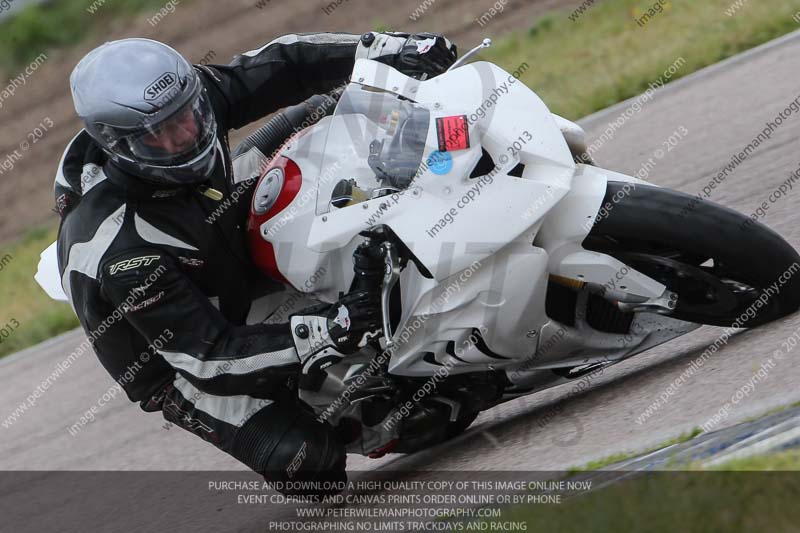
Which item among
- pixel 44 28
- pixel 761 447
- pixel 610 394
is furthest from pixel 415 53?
pixel 44 28

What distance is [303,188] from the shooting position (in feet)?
14.1

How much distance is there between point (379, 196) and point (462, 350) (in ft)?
2.20

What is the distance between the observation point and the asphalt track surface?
13.1ft

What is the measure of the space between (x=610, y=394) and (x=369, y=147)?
1412 mm

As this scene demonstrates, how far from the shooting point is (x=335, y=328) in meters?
3.99

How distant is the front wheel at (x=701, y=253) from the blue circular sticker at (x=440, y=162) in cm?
56

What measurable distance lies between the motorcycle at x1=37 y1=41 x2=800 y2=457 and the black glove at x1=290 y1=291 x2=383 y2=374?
57 mm

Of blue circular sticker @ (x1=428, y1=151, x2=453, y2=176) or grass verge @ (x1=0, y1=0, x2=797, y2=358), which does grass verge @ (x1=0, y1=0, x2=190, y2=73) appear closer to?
grass verge @ (x1=0, y1=0, x2=797, y2=358)

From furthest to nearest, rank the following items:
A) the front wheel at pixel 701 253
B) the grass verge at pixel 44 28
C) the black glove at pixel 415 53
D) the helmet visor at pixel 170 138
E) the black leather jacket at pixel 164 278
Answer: the grass verge at pixel 44 28, the black glove at pixel 415 53, the black leather jacket at pixel 164 278, the helmet visor at pixel 170 138, the front wheel at pixel 701 253

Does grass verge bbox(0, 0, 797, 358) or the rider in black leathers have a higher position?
the rider in black leathers

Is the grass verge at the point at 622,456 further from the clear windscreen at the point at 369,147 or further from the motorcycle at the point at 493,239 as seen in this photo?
the clear windscreen at the point at 369,147

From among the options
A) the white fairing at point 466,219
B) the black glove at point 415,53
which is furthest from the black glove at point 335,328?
the black glove at point 415,53

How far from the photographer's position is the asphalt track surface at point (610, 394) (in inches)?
157

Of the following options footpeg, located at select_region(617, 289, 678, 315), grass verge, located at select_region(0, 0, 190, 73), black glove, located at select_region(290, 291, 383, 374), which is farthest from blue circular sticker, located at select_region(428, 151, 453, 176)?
grass verge, located at select_region(0, 0, 190, 73)
